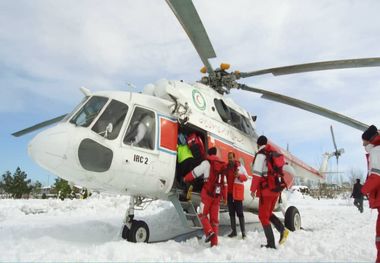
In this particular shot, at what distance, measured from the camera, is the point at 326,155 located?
13445mm

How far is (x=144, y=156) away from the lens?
5930 mm

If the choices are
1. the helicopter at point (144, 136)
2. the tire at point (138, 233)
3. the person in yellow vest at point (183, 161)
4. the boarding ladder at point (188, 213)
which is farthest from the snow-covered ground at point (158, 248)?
the person in yellow vest at point (183, 161)

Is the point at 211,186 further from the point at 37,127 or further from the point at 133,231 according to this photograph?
the point at 37,127

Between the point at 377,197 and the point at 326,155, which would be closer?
the point at 377,197

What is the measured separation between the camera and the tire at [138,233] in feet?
19.1

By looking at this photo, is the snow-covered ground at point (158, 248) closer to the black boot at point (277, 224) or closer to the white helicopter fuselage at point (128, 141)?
the black boot at point (277, 224)

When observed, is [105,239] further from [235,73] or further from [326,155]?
[326,155]

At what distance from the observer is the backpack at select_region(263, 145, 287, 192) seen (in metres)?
5.27

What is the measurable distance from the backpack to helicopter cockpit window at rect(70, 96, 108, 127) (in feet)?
9.89

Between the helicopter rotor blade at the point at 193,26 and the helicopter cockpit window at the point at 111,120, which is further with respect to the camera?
the helicopter cockpit window at the point at 111,120

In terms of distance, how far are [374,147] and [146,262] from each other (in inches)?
127

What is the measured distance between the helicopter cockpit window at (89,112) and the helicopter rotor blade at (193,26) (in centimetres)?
198

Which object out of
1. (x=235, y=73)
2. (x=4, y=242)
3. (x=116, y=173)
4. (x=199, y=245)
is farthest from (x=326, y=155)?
(x=4, y=242)

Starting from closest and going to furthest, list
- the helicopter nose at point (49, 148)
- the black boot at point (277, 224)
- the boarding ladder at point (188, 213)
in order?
the helicopter nose at point (49, 148) → the black boot at point (277, 224) → the boarding ladder at point (188, 213)
